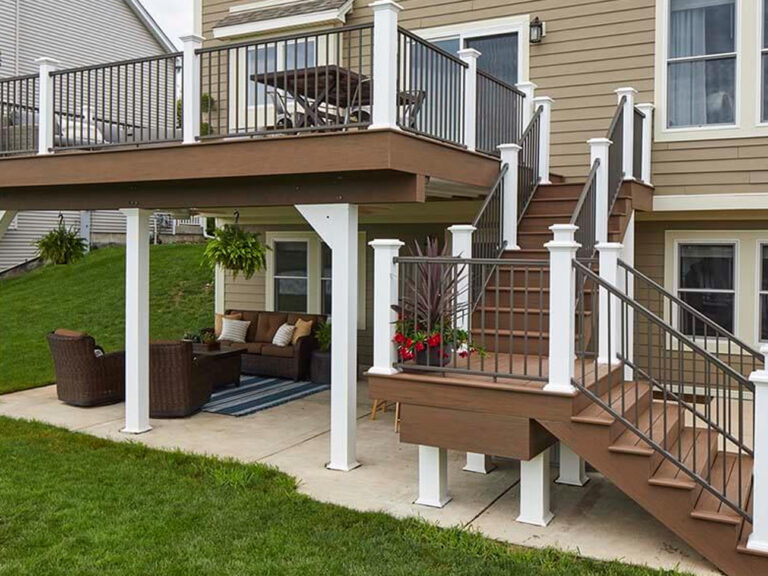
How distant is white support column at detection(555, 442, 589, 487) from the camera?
20.4 ft

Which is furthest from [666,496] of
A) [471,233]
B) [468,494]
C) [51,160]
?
[51,160]

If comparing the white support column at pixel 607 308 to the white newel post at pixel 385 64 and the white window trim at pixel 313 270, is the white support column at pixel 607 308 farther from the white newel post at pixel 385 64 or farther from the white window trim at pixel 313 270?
the white window trim at pixel 313 270

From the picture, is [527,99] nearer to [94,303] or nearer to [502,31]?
[502,31]

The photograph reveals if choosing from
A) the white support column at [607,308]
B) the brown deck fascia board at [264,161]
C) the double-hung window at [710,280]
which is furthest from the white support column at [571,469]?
the double-hung window at [710,280]

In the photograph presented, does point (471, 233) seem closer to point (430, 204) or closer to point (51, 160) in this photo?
point (430, 204)

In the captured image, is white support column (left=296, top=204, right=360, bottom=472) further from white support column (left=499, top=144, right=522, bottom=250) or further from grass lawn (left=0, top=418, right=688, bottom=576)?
white support column (left=499, top=144, right=522, bottom=250)

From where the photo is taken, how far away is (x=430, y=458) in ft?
18.6

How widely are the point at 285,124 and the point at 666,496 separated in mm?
4343

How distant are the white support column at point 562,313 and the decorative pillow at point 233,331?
23.0 feet

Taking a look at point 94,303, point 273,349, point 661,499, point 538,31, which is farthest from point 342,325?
point 94,303

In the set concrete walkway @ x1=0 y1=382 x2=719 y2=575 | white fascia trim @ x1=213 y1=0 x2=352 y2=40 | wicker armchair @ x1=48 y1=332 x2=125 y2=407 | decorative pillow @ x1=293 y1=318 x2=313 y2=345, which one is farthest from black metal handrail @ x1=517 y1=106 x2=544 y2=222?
wicker armchair @ x1=48 y1=332 x2=125 y2=407

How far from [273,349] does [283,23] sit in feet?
15.1

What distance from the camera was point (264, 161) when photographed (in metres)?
6.49

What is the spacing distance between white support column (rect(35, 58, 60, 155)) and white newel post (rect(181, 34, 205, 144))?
1.94 meters
